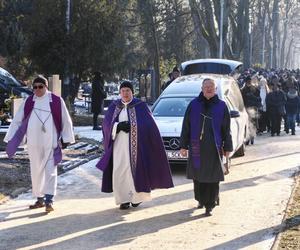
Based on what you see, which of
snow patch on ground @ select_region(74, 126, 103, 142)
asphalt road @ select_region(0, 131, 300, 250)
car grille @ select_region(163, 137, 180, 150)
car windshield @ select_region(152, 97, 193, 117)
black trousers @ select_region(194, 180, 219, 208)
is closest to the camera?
asphalt road @ select_region(0, 131, 300, 250)

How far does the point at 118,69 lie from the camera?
28031mm

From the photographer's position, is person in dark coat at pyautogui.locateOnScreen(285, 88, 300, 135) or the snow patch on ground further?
person in dark coat at pyautogui.locateOnScreen(285, 88, 300, 135)

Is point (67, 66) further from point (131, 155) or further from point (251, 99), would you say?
point (131, 155)

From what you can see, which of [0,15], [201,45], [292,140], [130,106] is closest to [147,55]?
[201,45]

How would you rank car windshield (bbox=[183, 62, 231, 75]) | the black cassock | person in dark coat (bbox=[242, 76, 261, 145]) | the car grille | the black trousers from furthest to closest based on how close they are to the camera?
car windshield (bbox=[183, 62, 231, 75])
person in dark coat (bbox=[242, 76, 261, 145])
the car grille
the black trousers
the black cassock

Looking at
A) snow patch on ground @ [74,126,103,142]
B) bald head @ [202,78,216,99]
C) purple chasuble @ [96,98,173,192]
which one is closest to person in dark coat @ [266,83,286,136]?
snow patch on ground @ [74,126,103,142]

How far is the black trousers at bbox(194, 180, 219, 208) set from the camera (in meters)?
8.73

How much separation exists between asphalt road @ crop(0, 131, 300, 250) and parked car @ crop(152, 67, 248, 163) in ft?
2.89

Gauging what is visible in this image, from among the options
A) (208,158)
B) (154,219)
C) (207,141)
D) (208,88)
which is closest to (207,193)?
(208,158)

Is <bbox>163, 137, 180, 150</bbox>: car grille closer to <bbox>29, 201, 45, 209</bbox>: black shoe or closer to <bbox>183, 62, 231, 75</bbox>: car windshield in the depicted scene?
<bbox>29, 201, 45, 209</bbox>: black shoe

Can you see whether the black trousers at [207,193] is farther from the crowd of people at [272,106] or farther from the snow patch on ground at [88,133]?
the crowd of people at [272,106]

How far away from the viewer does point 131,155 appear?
899cm

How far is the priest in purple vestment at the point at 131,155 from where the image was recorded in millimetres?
9008

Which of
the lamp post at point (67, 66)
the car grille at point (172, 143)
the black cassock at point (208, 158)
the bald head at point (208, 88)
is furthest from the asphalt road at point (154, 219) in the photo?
the lamp post at point (67, 66)
